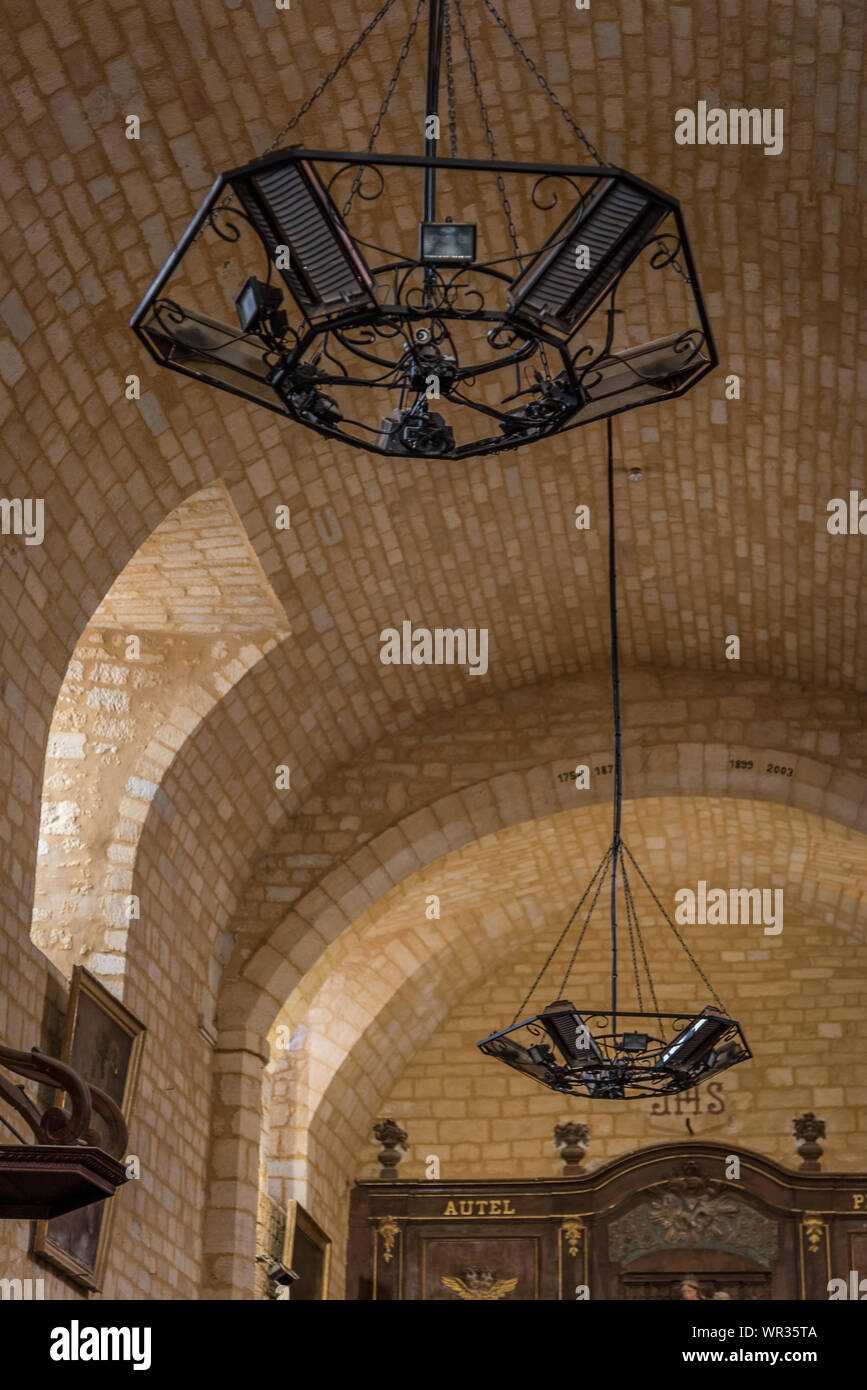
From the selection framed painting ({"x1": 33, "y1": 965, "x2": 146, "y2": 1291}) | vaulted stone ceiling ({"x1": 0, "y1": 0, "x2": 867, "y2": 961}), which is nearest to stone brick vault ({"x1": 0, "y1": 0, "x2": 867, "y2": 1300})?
vaulted stone ceiling ({"x1": 0, "y1": 0, "x2": 867, "y2": 961})

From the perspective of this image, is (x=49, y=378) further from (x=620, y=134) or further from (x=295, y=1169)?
(x=295, y=1169)

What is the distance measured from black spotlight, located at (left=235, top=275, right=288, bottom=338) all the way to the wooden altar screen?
9880 millimetres

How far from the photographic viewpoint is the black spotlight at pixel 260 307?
432cm

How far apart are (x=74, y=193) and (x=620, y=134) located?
2297 mm

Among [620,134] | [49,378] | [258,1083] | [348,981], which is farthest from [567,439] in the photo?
[348,981]

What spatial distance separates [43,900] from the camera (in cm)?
921
